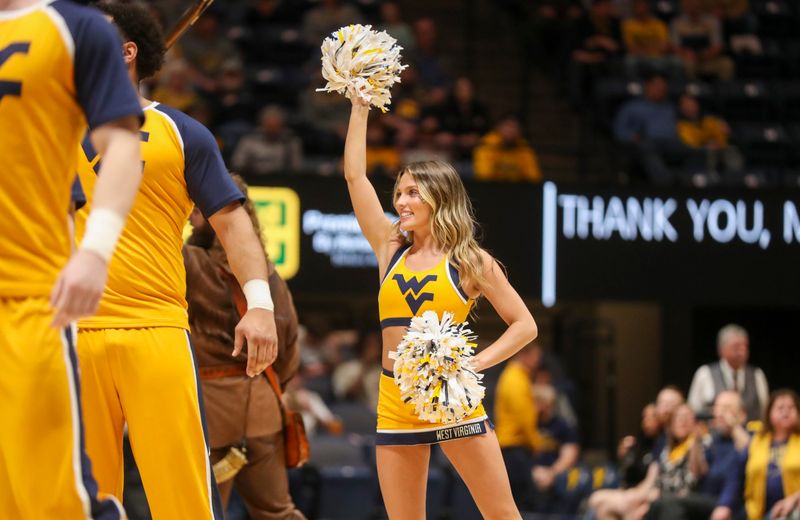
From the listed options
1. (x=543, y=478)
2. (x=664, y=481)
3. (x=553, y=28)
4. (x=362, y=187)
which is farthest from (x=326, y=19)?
(x=362, y=187)

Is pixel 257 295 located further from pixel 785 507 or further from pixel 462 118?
pixel 462 118

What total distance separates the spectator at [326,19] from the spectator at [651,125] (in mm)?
2996

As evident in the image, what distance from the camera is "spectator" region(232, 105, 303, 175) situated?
12195mm

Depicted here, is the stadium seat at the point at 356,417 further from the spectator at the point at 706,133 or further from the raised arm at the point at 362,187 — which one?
the raised arm at the point at 362,187

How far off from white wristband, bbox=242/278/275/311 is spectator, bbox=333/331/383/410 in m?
8.21

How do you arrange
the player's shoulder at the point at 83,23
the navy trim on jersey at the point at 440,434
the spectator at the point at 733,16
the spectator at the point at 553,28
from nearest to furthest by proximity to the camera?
the player's shoulder at the point at 83,23
the navy trim on jersey at the point at 440,434
the spectator at the point at 553,28
the spectator at the point at 733,16

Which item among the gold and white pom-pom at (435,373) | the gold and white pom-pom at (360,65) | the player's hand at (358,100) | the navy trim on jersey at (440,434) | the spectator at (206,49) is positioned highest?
the spectator at (206,49)

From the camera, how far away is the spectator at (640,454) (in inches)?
394

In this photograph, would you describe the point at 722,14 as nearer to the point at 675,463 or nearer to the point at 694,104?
Result: the point at 694,104

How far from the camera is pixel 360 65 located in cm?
531

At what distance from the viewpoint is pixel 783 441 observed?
359 inches

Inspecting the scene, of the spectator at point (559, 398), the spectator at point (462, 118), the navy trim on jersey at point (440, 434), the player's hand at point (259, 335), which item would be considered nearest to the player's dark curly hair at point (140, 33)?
the player's hand at point (259, 335)

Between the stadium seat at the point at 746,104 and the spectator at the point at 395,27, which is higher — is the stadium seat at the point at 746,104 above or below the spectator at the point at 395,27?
below

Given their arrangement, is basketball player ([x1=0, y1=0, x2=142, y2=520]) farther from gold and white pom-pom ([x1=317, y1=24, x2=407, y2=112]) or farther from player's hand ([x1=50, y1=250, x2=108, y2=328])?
gold and white pom-pom ([x1=317, y1=24, x2=407, y2=112])
